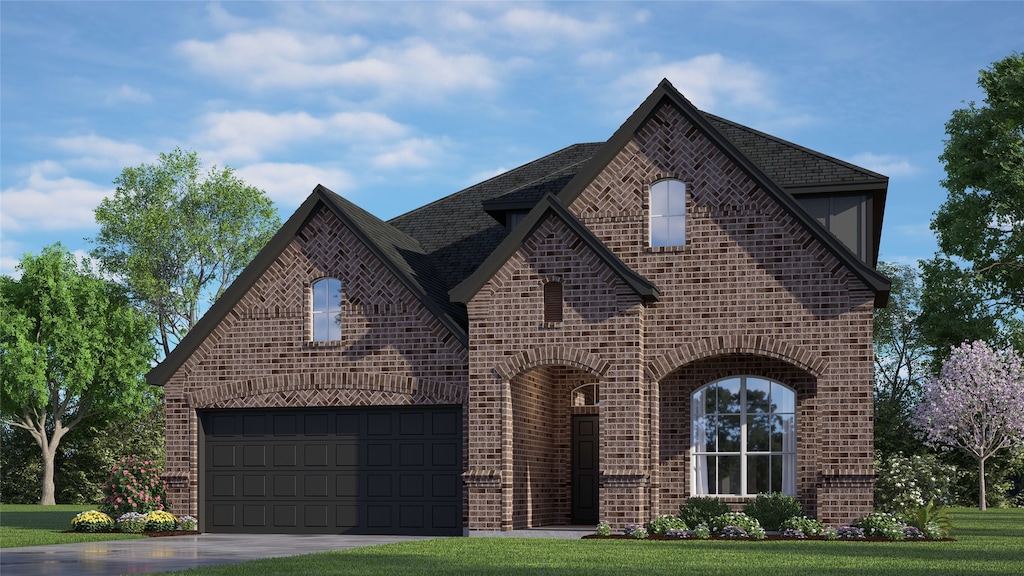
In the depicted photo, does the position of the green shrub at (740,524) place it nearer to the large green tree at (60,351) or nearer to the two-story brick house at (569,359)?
the two-story brick house at (569,359)

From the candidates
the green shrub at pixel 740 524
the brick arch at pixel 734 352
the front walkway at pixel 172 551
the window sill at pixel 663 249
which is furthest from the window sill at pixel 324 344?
the green shrub at pixel 740 524

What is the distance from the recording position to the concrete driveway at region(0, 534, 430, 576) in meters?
15.9

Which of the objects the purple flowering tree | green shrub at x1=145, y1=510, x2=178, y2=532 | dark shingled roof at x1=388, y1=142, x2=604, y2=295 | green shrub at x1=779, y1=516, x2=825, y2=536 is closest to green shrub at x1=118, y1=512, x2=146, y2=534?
green shrub at x1=145, y1=510, x2=178, y2=532

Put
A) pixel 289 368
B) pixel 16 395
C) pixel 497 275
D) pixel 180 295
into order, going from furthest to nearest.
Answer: pixel 180 295
pixel 16 395
pixel 289 368
pixel 497 275

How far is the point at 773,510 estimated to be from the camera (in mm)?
22172

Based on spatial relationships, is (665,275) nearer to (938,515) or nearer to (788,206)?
(788,206)

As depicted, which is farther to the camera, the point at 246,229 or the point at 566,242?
the point at 246,229

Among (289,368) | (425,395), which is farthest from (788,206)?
(289,368)

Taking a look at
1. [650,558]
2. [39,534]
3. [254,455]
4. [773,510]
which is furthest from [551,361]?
[39,534]

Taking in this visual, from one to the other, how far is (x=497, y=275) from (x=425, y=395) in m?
3.01

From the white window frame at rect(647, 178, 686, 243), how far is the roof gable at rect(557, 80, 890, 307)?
1134 mm

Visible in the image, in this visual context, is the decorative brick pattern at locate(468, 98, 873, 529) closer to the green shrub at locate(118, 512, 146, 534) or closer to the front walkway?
the front walkway

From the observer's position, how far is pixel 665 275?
923 inches

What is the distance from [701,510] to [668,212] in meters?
6.02
